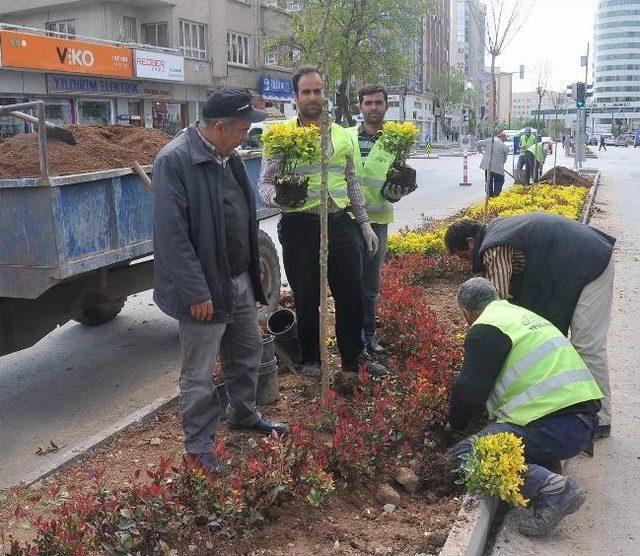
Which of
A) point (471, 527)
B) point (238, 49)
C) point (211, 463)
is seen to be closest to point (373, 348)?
point (211, 463)

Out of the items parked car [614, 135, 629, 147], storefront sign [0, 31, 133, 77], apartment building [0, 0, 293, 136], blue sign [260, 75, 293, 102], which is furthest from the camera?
parked car [614, 135, 629, 147]

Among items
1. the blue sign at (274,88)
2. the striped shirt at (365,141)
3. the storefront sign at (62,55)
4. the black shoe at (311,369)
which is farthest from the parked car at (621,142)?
the black shoe at (311,369)

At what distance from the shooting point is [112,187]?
483 cm

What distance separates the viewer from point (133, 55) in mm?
27688

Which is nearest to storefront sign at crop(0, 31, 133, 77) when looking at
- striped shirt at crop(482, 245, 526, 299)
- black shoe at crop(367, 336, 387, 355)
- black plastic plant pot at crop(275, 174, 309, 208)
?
black shoe at crop(367, 336, 387, 355)

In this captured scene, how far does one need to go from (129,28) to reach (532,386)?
31.1 m

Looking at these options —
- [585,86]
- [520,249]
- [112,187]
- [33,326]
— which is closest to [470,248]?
[520,249]

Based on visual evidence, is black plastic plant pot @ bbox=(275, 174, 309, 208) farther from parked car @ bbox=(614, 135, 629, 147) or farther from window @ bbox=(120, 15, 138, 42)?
parked car @ bbox=(614, 135, 629, 147)

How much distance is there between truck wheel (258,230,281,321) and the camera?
6.55 m

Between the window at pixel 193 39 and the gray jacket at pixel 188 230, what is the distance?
30.2m

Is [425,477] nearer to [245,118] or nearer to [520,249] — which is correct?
[520,249]

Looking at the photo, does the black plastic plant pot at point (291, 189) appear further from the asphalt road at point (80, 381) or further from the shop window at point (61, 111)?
the shop window at point (61, 111)

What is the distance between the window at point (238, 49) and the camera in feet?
115

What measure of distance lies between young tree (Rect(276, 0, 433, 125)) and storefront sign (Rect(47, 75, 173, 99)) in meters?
5.73
